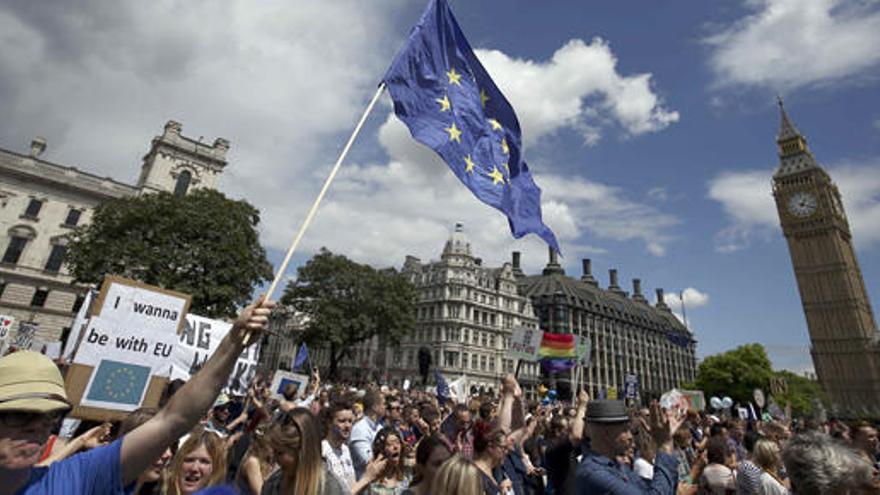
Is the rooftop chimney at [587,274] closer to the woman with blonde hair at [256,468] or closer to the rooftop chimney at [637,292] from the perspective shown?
the rooftop chimney at [637,292]

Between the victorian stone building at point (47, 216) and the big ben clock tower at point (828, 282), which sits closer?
the victorian stone building at point (47, 216)

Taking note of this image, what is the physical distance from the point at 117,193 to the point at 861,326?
114 m

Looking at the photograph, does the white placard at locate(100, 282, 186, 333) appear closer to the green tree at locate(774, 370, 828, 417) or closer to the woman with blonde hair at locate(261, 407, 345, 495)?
the woman with blonde hair at locate(261, 407, 345, 495)

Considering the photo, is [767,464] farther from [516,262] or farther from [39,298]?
[516,262]

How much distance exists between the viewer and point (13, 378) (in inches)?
67.3

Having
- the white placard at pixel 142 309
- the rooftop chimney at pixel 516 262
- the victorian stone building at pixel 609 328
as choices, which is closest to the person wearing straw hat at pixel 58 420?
the white placard at pixel 142 309

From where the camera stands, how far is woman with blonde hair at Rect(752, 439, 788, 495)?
4.25 m

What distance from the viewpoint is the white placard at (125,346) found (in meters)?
6.35

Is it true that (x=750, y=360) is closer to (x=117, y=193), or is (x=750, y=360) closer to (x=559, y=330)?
(x=559, y=330)

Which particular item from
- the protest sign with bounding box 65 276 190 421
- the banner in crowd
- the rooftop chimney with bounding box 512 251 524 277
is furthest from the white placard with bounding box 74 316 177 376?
the rooftop chimney with bounding box 512 251 524 277

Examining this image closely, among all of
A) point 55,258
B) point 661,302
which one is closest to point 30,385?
point 55,258

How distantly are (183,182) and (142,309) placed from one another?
148 ft

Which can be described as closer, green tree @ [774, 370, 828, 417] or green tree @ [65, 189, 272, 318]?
green tree @ [65, 189, 272, 318]

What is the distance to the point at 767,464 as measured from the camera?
4.41 m
